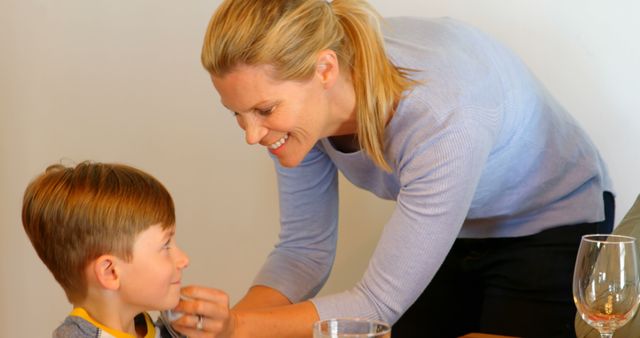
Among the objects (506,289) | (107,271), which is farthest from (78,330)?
(506,289)

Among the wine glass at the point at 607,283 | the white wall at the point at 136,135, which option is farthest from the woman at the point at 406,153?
the white wall at the point at 136,135

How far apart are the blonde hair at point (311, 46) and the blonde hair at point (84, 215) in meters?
0.26

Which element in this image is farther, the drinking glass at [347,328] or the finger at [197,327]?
the finger at [197,327]

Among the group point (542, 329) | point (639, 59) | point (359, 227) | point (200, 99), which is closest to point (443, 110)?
point (542, 329)

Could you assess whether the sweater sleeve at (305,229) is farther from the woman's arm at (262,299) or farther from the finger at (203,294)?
the finger at (203,294)

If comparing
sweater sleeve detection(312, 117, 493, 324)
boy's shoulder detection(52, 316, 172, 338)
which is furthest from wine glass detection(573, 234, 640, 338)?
boy's shoulder detection(52, 316, 172, 338)

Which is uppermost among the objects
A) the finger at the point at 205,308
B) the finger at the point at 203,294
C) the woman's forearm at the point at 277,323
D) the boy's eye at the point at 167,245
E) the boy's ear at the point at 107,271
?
the boy's eye at the point at 167,245

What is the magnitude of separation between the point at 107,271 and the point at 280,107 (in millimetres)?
394

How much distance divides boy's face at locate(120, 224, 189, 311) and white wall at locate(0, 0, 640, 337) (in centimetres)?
117

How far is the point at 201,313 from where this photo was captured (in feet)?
4.84

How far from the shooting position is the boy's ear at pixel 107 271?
146 centimetres

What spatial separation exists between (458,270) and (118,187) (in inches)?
33.1

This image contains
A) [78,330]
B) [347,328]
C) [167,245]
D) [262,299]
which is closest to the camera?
[347,328]

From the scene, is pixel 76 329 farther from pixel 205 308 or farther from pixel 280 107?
pixel 280 107
